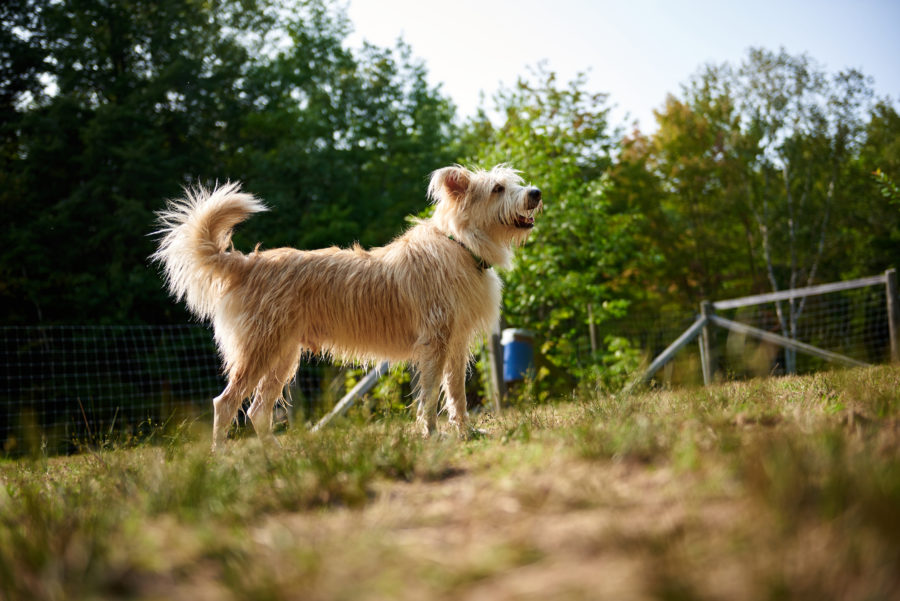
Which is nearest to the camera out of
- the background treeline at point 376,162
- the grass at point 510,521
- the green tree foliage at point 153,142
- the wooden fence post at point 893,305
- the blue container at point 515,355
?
the grass at point 510,521

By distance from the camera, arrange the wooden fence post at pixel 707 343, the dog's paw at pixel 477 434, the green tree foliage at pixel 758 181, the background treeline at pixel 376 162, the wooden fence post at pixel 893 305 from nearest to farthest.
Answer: the dog's paw at pixel 477 434
the wooden fence post at pixel 893 305
the wooden fence post at pixel 707 343
the background treeline at pixel 376 162
the green tree foliage at pixel 758 181

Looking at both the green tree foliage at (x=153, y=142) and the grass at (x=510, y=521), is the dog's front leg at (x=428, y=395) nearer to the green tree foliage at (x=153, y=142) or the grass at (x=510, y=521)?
the grass at (x=510, y=521)

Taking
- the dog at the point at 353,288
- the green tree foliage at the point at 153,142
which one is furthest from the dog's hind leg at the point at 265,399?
the green tree foliage at the point at 153,142

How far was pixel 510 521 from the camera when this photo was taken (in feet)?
6.28

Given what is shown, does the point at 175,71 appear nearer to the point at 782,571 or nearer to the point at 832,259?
the point at 782,571

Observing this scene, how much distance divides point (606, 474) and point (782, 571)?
897 millimetres

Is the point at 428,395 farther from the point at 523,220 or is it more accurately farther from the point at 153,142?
the point at 153,142

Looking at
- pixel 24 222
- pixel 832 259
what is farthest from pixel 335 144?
pixel 832 259

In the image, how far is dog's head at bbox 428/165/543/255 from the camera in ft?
16.9

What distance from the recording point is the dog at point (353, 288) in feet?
16.3

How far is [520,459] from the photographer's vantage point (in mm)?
2664

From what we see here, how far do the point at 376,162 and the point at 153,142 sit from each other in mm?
7980

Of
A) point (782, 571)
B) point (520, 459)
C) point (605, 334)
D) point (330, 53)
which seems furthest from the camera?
point (330, 53)

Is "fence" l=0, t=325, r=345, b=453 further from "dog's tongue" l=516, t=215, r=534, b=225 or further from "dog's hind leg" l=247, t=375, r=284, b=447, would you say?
"dog's tongue" l=516, t=215, r=534, b=225
